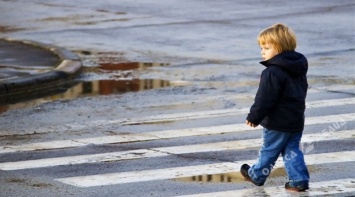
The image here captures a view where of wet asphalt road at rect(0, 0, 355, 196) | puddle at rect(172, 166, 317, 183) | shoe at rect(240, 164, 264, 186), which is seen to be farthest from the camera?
wet asphalt road at rect(0, 0, 355, 196)

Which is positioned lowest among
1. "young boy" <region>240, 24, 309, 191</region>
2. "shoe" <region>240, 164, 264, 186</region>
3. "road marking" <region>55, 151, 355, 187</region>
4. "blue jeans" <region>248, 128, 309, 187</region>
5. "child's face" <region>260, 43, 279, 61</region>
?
"road marking" <region>55, 151, 355, 187</region>

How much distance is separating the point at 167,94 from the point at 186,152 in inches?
152

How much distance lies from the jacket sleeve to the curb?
6550 mm

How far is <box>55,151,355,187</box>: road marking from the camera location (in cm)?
922

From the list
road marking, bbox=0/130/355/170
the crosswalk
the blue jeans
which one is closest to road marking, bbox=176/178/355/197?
the crosswalk

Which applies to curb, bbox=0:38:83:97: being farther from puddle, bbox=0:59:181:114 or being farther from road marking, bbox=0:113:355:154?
road marking, bbox=0:113:355:154

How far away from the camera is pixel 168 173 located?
31.0 feet

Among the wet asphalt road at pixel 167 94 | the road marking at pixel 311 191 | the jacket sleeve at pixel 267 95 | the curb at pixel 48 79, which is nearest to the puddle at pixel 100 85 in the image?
the wet asphalt road at pixel 167 94

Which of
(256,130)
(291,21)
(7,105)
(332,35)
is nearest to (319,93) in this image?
(256,130)

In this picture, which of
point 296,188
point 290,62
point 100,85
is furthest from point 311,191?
point 100,85

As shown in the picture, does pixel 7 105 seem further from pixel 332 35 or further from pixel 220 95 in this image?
pixel 332 35

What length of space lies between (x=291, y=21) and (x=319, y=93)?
8.45m

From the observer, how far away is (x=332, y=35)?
65.2ft

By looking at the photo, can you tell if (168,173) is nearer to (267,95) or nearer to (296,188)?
(296,188)
